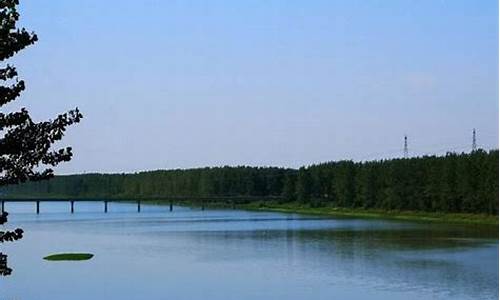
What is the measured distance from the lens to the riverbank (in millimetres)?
93213

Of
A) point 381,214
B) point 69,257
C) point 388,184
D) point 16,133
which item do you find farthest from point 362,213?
point 16,133

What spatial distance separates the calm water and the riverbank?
22.8 m

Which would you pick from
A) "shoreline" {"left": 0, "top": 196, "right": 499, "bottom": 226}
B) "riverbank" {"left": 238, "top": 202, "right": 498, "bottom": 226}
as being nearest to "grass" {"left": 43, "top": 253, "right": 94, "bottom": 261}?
"shoreline" {"left": 0, "top": 196, "right": 499, "bottom": 226}

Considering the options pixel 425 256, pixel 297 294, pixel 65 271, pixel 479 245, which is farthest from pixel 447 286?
pixel 479 245

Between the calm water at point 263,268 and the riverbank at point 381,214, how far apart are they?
22.8 metres

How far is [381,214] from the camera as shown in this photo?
117938mm

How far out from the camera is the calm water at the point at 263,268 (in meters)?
34.2

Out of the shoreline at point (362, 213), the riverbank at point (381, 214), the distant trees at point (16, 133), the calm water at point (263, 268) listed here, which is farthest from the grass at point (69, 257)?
the riverbank at point (381, 214)

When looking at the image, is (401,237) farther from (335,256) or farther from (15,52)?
(15,52)

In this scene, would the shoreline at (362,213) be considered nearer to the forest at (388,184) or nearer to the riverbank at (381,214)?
the riverbank at (381,214)

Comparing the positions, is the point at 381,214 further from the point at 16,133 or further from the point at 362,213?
the point at 16,133

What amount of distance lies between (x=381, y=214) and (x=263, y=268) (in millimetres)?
76320

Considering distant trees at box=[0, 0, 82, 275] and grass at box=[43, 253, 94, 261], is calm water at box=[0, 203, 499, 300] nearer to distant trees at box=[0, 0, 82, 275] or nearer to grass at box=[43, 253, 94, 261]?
grass at box=[43, 253, 94, 261]

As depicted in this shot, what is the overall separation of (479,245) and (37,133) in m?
50.2
